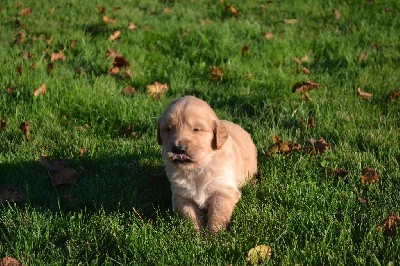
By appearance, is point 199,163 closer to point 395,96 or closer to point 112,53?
point 395,96

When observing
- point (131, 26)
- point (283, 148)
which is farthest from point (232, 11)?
point (283, 148)

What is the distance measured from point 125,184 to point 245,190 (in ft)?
3.02

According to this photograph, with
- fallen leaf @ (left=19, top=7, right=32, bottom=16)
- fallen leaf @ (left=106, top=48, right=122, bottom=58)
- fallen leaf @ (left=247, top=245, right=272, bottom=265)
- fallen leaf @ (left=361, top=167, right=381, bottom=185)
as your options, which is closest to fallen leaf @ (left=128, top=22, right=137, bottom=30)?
fallen leaf @ (left=106, top=48, right=122, bottom=58)

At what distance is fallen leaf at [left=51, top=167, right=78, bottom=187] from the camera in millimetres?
3895

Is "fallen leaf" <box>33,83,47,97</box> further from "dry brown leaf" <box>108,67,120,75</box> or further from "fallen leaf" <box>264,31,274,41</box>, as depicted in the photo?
"fallen leaf" <box>264,31,274,41</box>

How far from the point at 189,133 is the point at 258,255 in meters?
0.88

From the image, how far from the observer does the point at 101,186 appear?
12.5ft

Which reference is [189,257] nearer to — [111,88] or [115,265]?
[115,265]

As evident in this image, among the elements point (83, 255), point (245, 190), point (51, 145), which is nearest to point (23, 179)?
point (51, 145)

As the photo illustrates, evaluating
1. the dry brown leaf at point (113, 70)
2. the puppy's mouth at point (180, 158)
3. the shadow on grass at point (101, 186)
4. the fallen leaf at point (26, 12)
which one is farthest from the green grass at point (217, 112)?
the puppy's mouth at point (180, 158)

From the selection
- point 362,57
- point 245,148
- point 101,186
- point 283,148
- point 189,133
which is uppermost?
point 189,133

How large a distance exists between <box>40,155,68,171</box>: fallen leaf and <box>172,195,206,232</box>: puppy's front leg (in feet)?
3.81

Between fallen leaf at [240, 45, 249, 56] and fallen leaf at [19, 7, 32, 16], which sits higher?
fallen leaf at [19, 7, 32, 16]

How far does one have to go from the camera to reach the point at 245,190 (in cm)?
366
